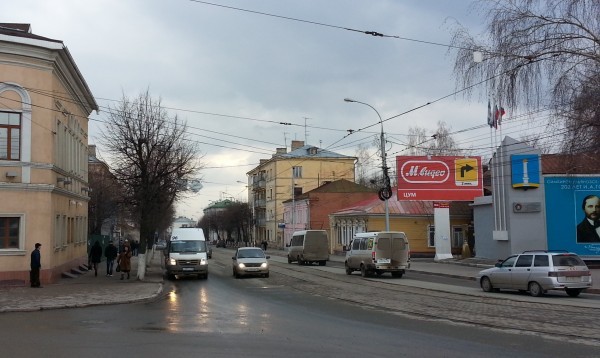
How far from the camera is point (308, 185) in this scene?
90.2 m

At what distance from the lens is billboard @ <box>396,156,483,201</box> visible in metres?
42.2

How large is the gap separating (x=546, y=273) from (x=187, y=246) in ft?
59.0

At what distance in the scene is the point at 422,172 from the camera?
42.3 metres

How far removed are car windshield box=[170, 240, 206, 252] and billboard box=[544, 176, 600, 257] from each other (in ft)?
69.5

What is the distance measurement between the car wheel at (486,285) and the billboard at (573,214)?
15.6 meters

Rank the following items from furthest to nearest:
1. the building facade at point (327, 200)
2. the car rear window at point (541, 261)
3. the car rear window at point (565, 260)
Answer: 1. the building facade at point (327, 200)
2. the car rear window at point (541, 261)
3. the car rear window at point (565, 260)

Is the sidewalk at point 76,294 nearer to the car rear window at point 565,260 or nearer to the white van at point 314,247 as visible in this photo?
the car rear window at point 565,260

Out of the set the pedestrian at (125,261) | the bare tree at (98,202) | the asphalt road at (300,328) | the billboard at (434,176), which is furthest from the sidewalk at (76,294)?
the bare tree at (98,202)

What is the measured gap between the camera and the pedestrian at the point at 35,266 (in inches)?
851

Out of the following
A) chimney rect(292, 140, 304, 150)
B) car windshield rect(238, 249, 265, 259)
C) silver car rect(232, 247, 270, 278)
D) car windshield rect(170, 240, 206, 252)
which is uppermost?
chimney rect(292, 140, 304, 150)

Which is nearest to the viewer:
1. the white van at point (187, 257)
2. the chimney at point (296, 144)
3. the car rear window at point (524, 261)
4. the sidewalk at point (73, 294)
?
the sidewalk at point (73, 294)

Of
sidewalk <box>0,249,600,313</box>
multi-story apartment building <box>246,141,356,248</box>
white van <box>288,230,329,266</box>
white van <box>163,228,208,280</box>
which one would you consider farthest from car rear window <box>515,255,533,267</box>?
multi-story apartment building <box>246,141,356,248</box>

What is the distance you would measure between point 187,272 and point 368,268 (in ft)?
30.8

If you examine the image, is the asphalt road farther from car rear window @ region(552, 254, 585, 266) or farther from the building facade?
the building facade
